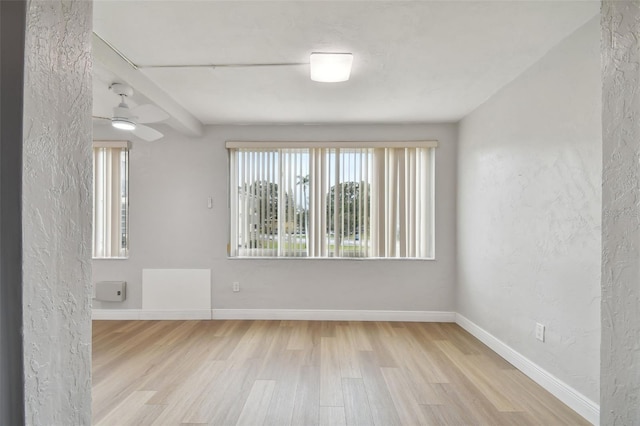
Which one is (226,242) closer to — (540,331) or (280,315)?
(280,315)

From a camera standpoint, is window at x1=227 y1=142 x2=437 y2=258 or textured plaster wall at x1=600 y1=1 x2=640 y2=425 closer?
textured plaster wall at x1=600 y1=1 x2=640 y2=425

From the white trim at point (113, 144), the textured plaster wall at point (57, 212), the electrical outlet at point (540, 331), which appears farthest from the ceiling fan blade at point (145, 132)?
the electrical outlet at point (540, 331)

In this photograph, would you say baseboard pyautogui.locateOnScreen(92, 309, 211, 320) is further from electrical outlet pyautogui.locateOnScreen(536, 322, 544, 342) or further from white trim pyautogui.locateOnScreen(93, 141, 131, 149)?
electrical outlet pyautogui.locateOnScreen(536, 322, 544, 342)

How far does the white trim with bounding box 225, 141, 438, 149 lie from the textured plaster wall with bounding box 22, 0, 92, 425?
9.45 ft

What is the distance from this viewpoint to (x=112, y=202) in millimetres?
3957

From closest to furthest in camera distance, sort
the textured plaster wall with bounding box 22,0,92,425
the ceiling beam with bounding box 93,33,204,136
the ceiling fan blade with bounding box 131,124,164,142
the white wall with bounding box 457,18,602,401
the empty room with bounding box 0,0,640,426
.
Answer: the textured plaster wall with bounding box 22,0,92,425, the empty room with bounding box 0,0,640,426, the white wall with bounding box 457,18,602,401, the ceiling beam with bounding box 93,33,204,136, the ceiling fan blade with bounding box 131,124,164,142

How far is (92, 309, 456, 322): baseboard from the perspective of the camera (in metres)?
3.87

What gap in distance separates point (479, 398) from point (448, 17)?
2472 mm

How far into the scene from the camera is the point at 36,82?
2.64 ft

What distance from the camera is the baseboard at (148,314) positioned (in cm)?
392

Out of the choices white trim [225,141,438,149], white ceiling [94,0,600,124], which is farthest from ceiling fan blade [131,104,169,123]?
white trim [225,141,438,149]

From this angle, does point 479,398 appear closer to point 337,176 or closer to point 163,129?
point 337,176

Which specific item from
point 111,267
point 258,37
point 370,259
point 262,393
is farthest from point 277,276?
point 258,37

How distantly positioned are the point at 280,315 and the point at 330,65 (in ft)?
9.53
